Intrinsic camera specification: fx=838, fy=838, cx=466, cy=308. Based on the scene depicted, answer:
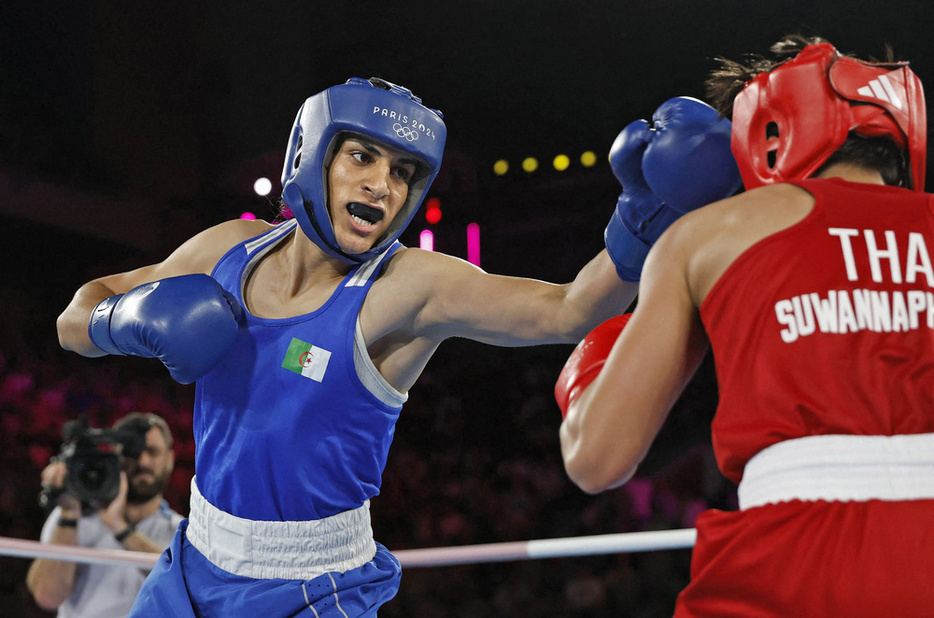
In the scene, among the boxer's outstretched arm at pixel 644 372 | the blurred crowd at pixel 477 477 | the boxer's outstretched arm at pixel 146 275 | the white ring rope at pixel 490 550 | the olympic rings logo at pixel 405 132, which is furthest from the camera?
the blurred crowd at pixel 477 477

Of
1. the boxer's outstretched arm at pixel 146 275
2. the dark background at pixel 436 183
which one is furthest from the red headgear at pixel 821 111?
the dark background at pixel 436 183

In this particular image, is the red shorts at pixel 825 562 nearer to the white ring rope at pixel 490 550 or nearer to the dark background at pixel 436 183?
the white ring rope at pixel 490 550

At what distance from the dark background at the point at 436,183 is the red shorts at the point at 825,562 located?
5041mm

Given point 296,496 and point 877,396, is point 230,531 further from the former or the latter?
point 877,396

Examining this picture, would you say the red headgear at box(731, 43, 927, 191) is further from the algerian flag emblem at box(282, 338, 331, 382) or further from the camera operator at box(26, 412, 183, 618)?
the camera operator at box(26, 412, 183, 618)

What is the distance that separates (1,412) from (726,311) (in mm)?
7129

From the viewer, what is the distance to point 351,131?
206cm

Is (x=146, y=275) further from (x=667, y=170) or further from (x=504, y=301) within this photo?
(x=667, y=170)

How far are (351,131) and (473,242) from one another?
5437 mm

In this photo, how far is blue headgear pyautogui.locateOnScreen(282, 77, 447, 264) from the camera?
2.02 meters

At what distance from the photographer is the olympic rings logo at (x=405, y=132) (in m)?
2.02

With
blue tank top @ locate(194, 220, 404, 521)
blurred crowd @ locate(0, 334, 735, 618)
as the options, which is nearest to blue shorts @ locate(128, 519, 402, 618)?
blue tank top @ locate(194, 220, 404, 521)

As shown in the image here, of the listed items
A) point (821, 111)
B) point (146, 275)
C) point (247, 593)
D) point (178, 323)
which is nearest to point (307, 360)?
point (178, 323)

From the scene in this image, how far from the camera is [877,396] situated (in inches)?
41.5
